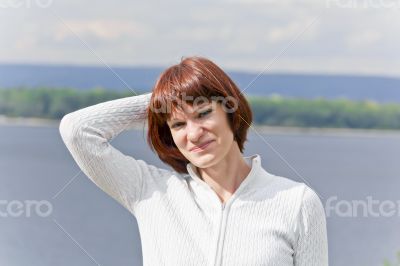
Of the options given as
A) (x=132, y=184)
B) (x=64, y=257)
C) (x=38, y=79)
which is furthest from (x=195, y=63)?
(x=38, y=79)

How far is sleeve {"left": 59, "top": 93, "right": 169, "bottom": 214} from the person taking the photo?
105cm

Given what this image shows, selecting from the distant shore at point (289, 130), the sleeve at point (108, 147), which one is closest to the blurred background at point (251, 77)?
the distant shore at point (289, 130)

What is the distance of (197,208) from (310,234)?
17 cm

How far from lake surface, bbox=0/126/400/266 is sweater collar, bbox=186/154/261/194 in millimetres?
1101

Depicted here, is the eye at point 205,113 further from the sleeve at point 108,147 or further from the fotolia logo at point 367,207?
the fotolia logo at point 367,207

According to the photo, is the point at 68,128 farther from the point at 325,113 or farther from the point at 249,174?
the point at 325,113

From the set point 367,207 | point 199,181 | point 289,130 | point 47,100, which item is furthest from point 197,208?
point 47,100

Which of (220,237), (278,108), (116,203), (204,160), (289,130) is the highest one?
(204,160)

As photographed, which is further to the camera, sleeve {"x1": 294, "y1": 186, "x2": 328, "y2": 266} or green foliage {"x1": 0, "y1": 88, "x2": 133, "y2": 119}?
green foliage {"x1": 0, "y1": 88, "x2": 133, "y2": 119}

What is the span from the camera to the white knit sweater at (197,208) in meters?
1.01

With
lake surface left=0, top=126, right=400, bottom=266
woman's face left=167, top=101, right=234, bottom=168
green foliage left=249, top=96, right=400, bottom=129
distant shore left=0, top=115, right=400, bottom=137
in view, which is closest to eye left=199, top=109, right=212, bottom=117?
woman's face left=167, top=101, right=234, bottom=168

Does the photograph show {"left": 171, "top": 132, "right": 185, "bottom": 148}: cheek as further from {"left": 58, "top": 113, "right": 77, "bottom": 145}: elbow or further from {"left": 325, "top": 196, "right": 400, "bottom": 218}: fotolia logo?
{"left": 325, "top": 196, "right": 400, "bottom": 218}: fotolia logo

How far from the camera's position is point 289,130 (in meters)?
7.41

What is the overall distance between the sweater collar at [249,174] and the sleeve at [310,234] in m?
0.08
